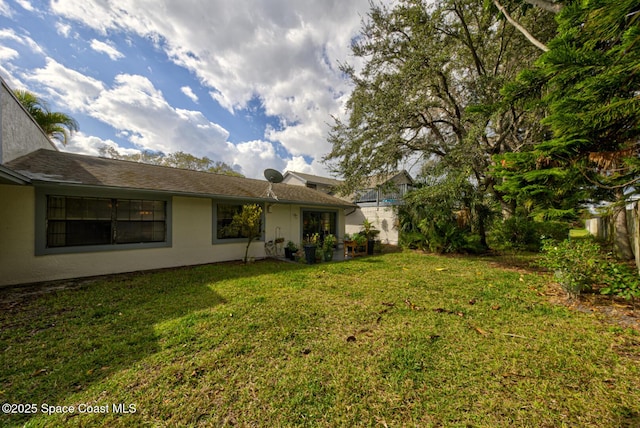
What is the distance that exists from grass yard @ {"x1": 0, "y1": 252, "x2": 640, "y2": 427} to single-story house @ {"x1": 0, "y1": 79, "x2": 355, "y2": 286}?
5.83 ft

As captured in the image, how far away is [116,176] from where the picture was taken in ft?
22.8

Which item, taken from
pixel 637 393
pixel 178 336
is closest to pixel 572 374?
pixel 637 393

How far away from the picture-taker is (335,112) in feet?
36.1

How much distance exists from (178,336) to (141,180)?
621cm

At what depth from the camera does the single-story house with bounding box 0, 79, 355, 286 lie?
557 cm

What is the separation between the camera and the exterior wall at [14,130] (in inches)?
215

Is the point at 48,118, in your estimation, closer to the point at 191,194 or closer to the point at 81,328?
the point at 191,194

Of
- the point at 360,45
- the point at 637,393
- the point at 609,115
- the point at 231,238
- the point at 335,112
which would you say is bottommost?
the point at 637,393

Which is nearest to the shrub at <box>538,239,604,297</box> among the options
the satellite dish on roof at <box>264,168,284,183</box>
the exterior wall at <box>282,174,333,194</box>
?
the satellite dish on roof at <box>264,168,284,183</box>

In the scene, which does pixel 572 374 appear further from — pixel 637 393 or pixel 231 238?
pixel 231 238

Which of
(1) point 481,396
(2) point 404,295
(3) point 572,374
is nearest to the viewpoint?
(1) point 481,396

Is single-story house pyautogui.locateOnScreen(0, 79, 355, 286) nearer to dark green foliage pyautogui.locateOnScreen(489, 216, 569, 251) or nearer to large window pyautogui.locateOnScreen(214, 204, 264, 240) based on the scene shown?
large window pyautogui.locateOnScreen(214, 204, 264, 240)

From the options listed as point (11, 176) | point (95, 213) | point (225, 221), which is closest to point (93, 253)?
point (95, 213)

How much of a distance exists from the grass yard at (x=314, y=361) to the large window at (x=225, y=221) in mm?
3778
